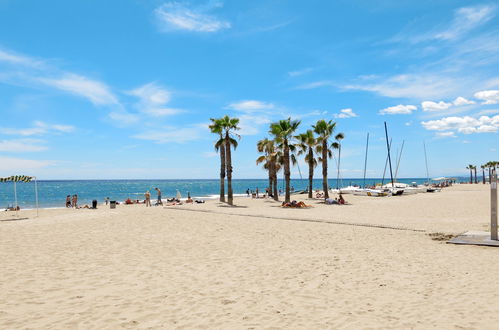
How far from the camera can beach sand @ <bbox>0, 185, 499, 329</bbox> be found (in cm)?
628

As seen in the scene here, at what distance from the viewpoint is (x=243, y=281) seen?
8641 millimetres

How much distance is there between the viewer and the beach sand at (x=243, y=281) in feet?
20.6

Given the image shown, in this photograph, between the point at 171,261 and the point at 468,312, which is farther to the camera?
the point at 171,261

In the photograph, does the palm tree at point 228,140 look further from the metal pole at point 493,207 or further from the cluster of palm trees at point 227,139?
the metal pole at point 493,207

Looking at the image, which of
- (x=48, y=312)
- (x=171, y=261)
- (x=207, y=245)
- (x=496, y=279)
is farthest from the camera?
(x=207, y=245)

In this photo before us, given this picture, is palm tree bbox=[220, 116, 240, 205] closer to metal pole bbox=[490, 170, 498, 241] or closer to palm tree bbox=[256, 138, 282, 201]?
palm tree bbox=[256, 138, 282, 201]

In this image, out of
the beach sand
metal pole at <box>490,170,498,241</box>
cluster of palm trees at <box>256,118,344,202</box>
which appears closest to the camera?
the beach sand

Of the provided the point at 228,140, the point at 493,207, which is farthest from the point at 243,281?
the point at 228,140

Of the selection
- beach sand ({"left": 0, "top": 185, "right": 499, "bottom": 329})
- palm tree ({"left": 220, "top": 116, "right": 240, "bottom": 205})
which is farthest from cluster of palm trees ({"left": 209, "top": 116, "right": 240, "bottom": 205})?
beach sand ({"left": 0, "top": 185, "right": 499, "bottom": 329})

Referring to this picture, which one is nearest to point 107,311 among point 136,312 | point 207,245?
point 136,312

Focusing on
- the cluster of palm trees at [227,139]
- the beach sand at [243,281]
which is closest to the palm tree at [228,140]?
the cluster of palm trees at [227,139]

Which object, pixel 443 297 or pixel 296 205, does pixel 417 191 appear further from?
pixel 443 297

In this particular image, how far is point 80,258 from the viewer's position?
11.0m

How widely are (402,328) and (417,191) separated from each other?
62157mm
